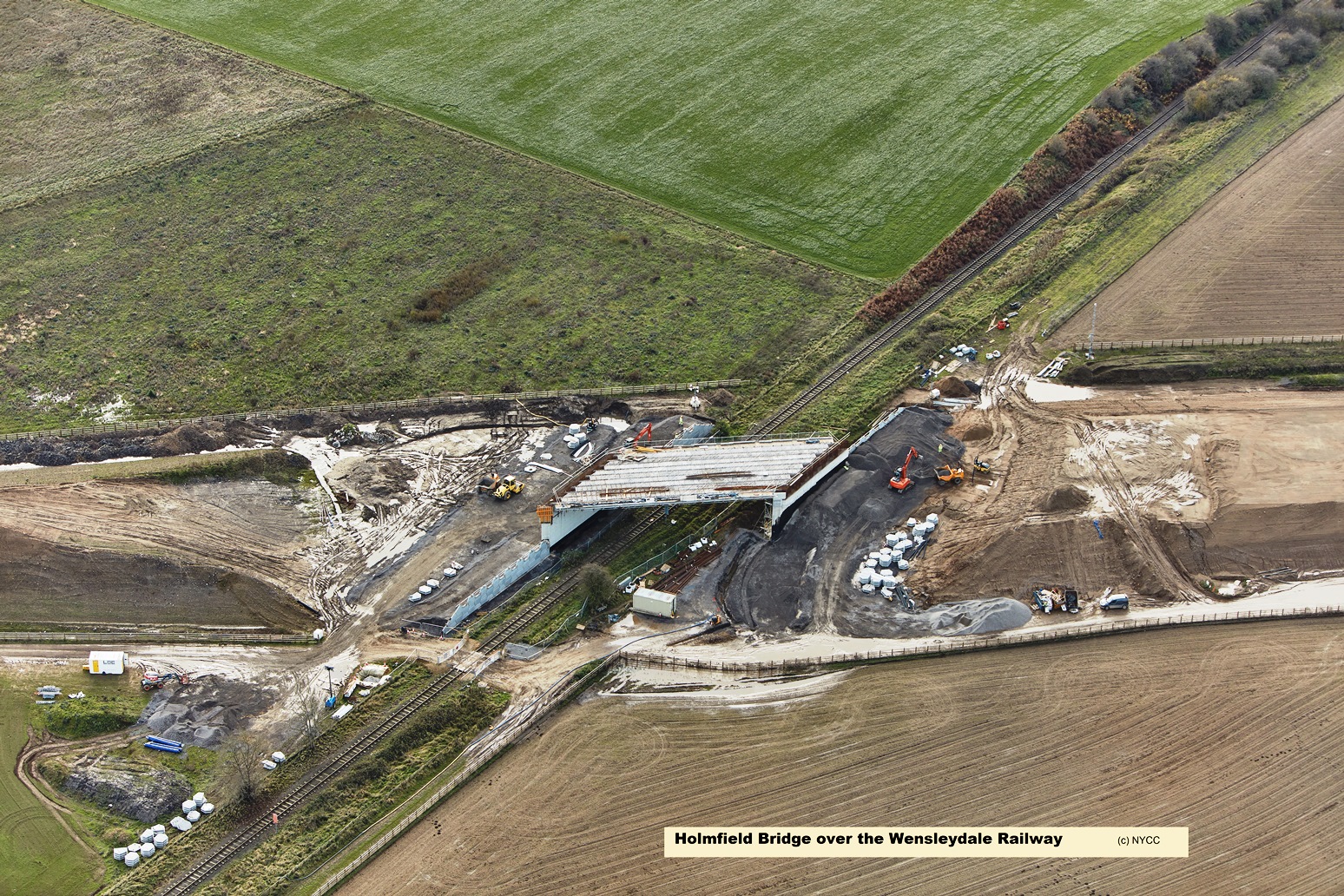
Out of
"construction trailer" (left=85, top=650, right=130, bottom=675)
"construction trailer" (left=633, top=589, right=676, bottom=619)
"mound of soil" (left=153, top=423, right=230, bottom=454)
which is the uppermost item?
"mound of soil" (left=153, top=423, right=230, bottom=454)

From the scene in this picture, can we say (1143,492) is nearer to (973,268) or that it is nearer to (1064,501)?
(1064,501)

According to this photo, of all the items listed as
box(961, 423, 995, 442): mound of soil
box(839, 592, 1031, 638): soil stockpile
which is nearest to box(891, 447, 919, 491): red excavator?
box(961, 423, 995, 442): mound of soil

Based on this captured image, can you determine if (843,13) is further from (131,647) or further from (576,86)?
(131,647)

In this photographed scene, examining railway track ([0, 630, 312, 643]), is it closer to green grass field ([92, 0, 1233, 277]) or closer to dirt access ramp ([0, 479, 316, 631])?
dirt access ramp ([0, 479, 316, 631])

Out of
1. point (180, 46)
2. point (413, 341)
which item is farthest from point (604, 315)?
point (180, 46)

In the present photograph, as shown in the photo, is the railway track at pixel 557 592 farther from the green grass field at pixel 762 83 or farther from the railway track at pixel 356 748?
the green grass field at pixel 762 83

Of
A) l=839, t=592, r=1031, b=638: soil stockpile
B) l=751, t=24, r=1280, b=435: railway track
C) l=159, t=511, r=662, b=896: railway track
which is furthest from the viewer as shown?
l=751, t=24, r=1280, b=435: railway track
